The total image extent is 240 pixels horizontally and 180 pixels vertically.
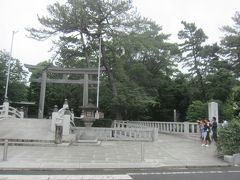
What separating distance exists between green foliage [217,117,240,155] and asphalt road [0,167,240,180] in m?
2.60

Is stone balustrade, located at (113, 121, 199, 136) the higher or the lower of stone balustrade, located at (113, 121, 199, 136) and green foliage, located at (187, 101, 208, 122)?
the lower

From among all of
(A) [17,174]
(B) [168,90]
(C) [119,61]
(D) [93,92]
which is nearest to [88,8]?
(C) [119,61]

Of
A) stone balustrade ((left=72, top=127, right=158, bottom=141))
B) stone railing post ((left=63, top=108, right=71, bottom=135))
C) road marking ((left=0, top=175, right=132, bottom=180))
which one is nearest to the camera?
road marking ((left=0, top=175, right=132, bottom=180))

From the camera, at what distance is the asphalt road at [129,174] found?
32.7 feet

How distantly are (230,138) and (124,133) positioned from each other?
10.2 m

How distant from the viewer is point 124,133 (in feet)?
77.5

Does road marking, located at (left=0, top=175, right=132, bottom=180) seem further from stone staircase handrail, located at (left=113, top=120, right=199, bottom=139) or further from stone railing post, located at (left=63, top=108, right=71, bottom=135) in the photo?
stone staircase handrail, located at (left=113, top=120, right=199, bottom=139)

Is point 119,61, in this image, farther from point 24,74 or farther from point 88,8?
point 24,74

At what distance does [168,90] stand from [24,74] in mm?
23533

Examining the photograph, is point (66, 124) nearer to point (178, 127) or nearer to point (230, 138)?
point (230, 138)

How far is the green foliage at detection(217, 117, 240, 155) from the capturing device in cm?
1444

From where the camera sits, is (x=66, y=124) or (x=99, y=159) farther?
(x=66, y=124)

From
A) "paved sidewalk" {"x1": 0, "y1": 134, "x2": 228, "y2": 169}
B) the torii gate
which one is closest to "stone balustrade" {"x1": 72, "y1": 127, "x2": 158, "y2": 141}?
"paved sidewalk" {"x1": 0, "y1": 134, "x2": 228, "y2": 169}

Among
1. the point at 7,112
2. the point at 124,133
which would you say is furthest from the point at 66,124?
the point at 7,112
